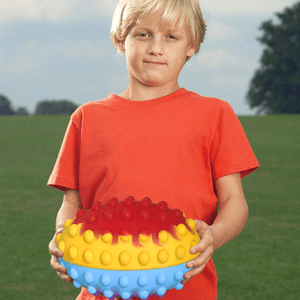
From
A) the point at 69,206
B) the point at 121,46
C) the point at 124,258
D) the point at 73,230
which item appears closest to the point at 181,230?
the point at 124,258

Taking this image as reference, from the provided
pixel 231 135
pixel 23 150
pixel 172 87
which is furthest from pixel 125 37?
pixel 23 150

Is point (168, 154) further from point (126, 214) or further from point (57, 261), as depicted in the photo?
point (57, 261)

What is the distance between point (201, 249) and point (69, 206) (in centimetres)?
66

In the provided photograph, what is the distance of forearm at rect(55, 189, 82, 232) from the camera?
1.60m

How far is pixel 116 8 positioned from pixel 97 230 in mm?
947

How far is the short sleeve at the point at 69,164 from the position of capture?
5.49 feet

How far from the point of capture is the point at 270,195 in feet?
22.8

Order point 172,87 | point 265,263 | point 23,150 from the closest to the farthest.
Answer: point 172,87 < point 265,263 < point 23,150

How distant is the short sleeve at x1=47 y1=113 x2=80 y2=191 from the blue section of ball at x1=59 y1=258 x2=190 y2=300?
1.76 feet

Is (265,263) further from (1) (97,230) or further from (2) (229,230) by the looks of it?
(1) (97,230)

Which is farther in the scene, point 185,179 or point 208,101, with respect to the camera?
point 208,101

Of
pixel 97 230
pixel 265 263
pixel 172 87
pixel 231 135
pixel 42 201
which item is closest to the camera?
pixel 97 230

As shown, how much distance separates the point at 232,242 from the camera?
477cm

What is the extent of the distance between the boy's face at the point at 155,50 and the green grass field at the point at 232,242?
2508 millimetres
